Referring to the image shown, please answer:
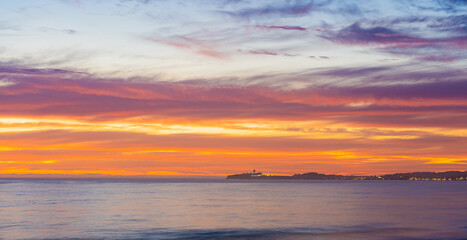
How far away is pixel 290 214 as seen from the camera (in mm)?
70500

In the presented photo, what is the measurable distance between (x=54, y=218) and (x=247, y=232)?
85.0 ft

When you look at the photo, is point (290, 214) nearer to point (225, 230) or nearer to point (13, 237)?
point (225, 230)

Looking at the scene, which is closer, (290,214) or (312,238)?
(312,238)

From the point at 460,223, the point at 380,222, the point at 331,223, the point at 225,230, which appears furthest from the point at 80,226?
the point at 460,223

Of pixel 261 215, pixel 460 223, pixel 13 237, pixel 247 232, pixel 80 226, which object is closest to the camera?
pixel 13 237

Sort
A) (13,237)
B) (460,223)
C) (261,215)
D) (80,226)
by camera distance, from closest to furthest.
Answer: (13,237) < (80,226) < (460,223) < (261,215)

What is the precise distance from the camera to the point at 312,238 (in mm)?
48656

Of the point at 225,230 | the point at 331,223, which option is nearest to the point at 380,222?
the point at 331,223

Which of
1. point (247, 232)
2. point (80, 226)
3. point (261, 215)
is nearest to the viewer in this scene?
point (247, 232)

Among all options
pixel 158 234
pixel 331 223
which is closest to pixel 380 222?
pixel 331 223

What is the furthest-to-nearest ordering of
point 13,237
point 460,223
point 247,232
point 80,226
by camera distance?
point 460,223 < point 80,226 < point 247,232 < point 13,237

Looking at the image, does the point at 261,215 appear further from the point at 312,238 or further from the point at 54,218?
the point at 54,218

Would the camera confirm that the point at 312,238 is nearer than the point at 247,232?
→ Yes

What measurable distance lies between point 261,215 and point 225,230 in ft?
51.6
